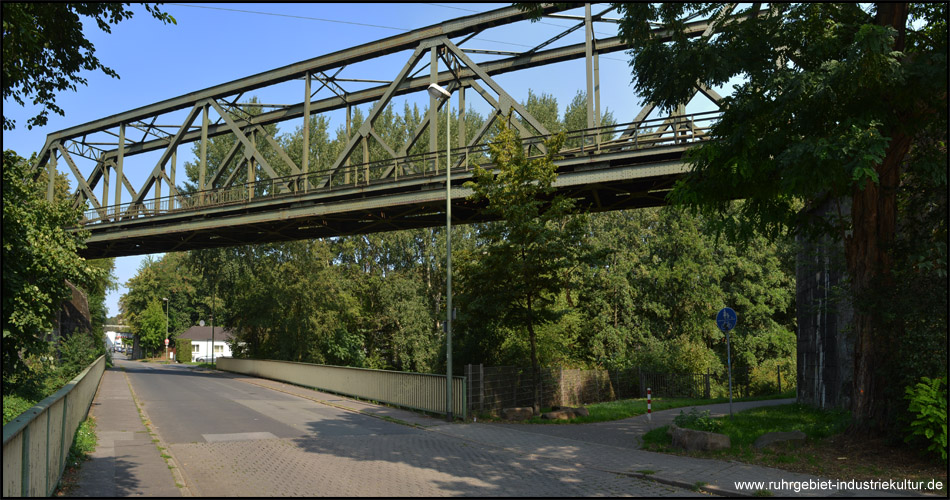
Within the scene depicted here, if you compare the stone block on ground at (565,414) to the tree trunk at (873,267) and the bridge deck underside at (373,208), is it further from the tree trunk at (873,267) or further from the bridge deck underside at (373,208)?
the tree trunk at (873,267)

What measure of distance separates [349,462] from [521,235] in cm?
928

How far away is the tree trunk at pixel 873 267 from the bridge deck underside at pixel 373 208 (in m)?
8.50

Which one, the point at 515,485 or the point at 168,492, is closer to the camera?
the point at 168,492

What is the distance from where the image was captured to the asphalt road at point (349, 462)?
909 centimetres

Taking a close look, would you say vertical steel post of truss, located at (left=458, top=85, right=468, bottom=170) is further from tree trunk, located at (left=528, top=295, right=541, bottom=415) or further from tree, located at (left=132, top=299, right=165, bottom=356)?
tree, located at (left=132, top=299, right=165, bottom=356)

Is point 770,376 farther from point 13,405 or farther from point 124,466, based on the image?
point 13,405

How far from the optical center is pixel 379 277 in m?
47.4

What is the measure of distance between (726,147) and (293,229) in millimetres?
24318

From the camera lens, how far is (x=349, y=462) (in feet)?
36.6

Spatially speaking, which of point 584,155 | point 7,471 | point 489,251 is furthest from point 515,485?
point 584,155

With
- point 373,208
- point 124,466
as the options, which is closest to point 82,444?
point 124,466

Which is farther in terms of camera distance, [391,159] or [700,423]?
[391,159]

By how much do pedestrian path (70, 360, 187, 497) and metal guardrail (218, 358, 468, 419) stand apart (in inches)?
288

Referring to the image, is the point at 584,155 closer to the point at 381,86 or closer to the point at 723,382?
the point at 381,86
